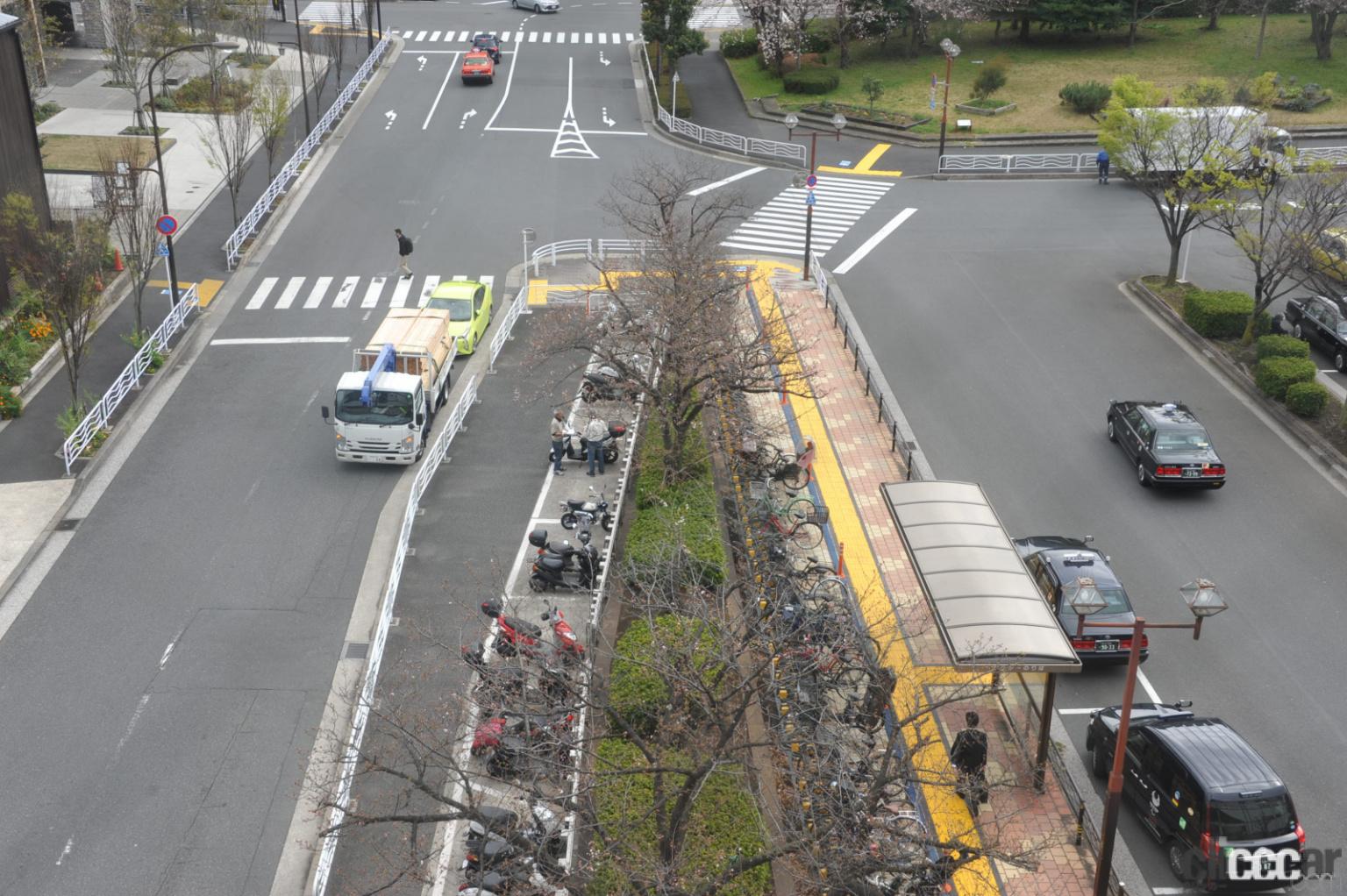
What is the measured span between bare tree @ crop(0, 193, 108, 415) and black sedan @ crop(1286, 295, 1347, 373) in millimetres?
32445

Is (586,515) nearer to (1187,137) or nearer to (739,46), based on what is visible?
(1187,137)

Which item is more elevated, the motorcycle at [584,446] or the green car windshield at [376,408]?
the green car windshield at [376,408]

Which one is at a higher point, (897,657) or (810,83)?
(810,83)

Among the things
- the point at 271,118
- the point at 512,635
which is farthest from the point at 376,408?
the point at 271,118

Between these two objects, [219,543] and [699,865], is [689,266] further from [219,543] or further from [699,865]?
[699,865]

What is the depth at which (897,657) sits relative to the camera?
22.9 m

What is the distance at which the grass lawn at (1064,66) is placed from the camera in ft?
187

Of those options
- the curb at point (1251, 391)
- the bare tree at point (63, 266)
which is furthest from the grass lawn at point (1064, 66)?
the bare tree at point (63, 266)

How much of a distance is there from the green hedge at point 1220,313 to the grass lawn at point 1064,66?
66.1 feet

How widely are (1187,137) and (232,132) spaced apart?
32272 mm

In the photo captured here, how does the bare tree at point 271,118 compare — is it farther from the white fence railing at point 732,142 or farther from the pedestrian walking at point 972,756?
the pedestrian walking at point 972,756

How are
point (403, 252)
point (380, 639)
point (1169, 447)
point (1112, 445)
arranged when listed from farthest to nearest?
point (403, 252) < point (1112, 445) < point (1169, 447) < point (380, 639)

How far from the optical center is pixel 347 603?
25.1m

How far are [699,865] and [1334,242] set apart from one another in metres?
28.8
